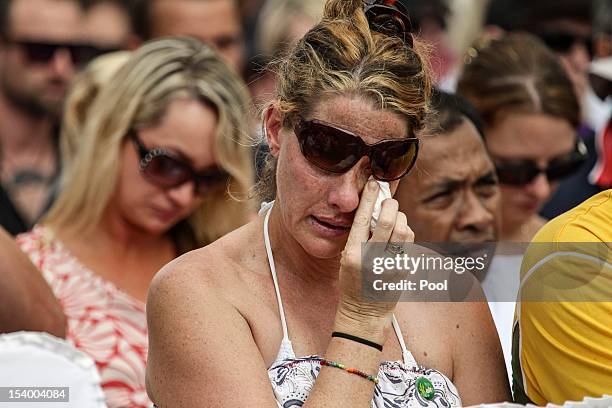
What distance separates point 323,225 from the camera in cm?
272

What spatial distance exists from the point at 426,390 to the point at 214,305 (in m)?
0.53

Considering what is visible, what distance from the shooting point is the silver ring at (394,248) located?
2615 millimetres

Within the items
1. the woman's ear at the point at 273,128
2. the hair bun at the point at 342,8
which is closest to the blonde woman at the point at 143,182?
the woman's ear at the point at 273,128

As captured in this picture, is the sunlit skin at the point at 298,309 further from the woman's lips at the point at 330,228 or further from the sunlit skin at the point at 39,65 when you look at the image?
the sunlit skin at the point at 39,65

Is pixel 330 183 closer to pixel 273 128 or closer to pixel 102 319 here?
pixel 273 128

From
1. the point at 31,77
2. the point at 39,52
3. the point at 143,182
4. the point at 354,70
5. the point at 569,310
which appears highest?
the point at 354,70

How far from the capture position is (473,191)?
3.69 m

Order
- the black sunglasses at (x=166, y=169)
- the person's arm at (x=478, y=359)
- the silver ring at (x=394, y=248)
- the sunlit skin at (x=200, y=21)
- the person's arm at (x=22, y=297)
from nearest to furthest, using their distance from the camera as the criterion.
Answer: the silver ring at (x=394, y=248)
the person's arm at (x=478, y=359)
the person's arm at (x=22, y=297)
the black sunglasses at (x=166, y=169)
the sunlit skin at (x=200, y=21)

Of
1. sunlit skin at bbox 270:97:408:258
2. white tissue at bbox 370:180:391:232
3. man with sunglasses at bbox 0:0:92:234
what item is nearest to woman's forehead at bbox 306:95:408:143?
sunlit skin at bbox 270:97:408:258

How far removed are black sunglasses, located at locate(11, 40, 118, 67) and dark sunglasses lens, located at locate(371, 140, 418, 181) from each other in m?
3.67

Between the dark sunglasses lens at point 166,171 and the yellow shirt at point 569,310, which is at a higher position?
the yellow shirt at point 569,310

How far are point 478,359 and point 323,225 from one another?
52 centimetres

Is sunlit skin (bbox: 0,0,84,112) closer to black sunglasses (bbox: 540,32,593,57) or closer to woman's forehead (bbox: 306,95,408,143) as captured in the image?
black sunglasses (bbox: 540,32,593,57)

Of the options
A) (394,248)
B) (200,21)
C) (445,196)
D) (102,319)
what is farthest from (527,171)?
(200,21)
